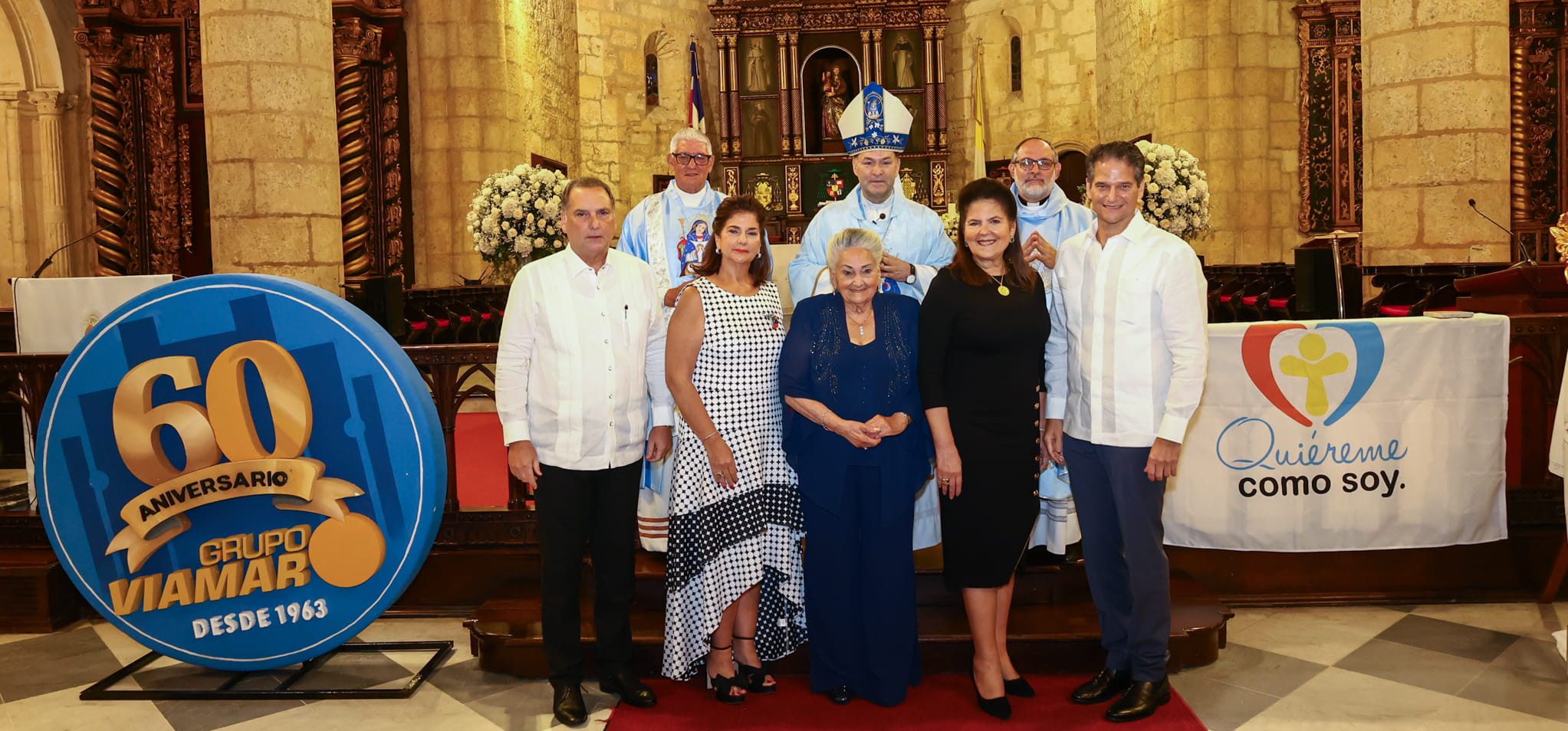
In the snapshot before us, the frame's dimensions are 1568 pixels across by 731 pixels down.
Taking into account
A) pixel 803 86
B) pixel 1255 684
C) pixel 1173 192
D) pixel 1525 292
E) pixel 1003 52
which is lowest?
pixel 1255 684

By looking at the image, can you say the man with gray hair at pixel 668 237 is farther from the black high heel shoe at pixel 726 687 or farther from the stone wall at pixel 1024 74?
the stone wall at pixel 1024 74

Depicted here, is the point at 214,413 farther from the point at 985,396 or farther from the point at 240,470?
the point at 985,396

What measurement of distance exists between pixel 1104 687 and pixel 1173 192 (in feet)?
12.1

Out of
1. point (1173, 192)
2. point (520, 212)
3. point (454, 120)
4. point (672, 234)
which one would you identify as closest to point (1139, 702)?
point (672, 234)

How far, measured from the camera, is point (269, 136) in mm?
5828

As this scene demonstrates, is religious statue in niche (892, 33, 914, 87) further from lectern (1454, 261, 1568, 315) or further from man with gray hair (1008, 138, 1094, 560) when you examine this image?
man with gray hair (1008, 138, 1094, 560)

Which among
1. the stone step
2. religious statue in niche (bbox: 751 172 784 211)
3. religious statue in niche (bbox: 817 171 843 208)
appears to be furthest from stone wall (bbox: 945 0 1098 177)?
the stone step

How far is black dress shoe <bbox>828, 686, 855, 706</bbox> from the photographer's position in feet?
11.5

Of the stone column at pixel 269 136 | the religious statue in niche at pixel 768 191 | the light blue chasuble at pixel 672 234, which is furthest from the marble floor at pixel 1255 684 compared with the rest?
the religious statue in niche at pixel 768 191

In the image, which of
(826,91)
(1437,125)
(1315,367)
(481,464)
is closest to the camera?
(1315,367)

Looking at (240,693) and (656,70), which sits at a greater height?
(656,70)

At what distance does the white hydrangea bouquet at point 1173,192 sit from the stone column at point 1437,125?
3.97 feet

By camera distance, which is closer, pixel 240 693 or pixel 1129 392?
pixel 1129 392

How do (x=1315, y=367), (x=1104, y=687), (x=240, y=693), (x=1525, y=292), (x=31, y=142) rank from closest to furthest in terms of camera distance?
(x=1104, y=687) → (x=240, y=693) → (x=1315, y=367) → (x=1525, y=292) → (x=31, y=142)
